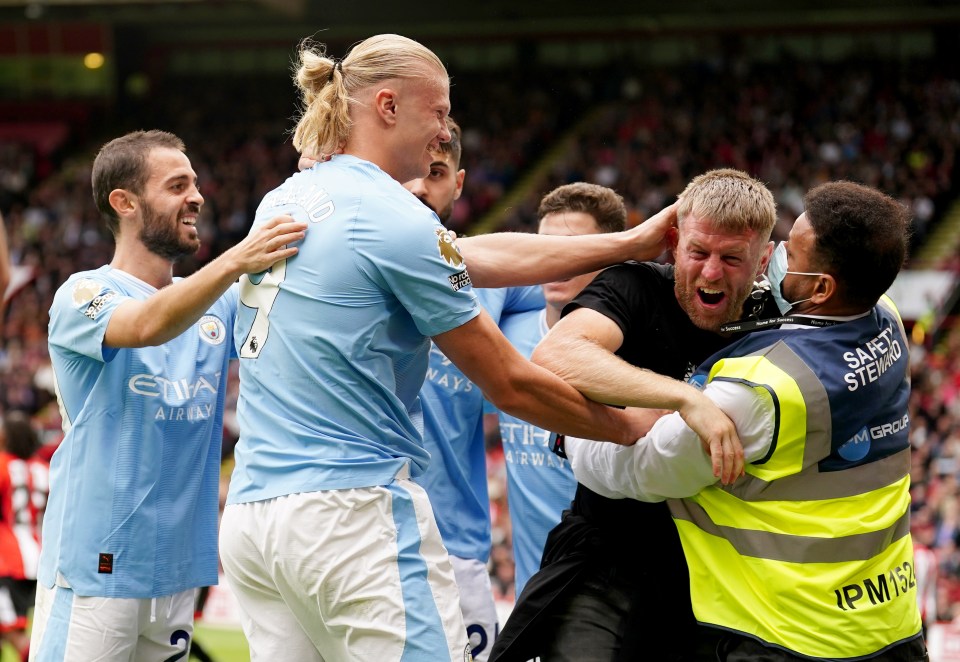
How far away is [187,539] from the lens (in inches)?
171

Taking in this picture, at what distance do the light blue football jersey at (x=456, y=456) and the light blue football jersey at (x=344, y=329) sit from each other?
5.83 feet

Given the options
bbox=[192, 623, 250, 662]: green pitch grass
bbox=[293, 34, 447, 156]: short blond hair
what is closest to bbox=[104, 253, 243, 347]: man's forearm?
bbox=[293, 34, 447, 156]: short blond hair

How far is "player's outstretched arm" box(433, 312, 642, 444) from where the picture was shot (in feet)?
10.7

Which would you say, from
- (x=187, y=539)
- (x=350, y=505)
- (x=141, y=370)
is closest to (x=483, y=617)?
(x=187, y=539)

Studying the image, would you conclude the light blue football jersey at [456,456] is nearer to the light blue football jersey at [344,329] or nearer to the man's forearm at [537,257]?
the man's forearm at [537,257]

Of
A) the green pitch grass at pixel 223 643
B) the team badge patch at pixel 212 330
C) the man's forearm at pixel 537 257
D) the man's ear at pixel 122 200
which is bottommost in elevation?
the green pitch grass at pixel 223 643

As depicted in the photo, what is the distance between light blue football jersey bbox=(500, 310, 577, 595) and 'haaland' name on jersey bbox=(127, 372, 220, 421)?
1.35m

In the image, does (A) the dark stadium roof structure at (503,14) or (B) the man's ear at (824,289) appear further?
(A) the dark stadium roof structure at (503,14)

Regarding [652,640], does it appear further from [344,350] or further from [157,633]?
[157,633]

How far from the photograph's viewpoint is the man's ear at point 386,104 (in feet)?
11.0

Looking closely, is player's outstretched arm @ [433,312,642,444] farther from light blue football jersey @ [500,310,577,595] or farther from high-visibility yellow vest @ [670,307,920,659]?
light blue football jersey @ [500,310,577,595]

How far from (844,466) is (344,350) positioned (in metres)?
1.43

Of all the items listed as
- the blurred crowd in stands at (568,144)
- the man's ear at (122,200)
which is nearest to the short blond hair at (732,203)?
the man's ear at (122,200)

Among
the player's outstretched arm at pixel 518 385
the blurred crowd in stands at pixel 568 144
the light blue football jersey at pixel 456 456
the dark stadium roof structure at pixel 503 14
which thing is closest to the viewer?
the player's outstretched arm at pixel 518 385
